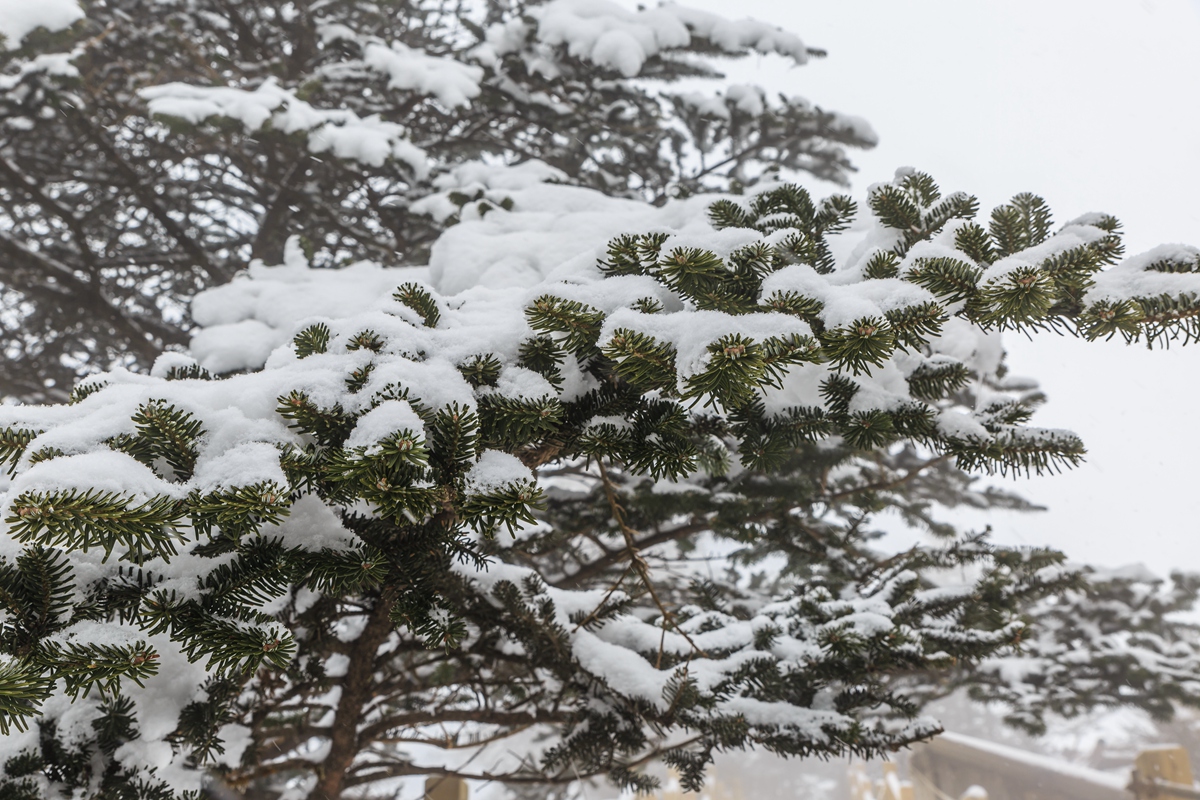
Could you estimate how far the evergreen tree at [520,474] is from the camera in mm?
1074

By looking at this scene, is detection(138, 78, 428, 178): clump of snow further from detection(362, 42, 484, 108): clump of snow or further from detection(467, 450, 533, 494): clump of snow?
detection(467, 450, 533, 494): clump of snow

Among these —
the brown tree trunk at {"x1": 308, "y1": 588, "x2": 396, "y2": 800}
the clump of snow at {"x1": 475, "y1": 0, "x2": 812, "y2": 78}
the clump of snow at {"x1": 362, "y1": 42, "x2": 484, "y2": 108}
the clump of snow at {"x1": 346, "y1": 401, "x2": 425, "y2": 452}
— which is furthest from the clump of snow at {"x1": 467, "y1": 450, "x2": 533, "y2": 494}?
the clump of snow at {"x1": 475, "y1": 0, "x2": 812, "y2": 78}

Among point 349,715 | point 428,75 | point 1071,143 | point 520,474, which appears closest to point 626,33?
point 428,75

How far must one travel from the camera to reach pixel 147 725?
1.57m

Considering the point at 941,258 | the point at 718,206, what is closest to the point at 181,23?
the point at 718,206

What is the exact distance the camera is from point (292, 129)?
374 centimetres

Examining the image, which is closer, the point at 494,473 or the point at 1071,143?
the point at 494,473

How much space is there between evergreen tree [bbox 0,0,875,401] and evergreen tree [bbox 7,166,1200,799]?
2.50m

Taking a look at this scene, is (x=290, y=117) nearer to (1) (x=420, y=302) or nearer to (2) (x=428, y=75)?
(2) (x=428, y=75)

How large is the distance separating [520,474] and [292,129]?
137 inches

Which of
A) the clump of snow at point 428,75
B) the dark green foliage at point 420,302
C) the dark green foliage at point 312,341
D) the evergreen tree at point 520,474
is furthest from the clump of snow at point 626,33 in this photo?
the dark green foliage at point 312,341

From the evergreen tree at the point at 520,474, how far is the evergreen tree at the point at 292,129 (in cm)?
250

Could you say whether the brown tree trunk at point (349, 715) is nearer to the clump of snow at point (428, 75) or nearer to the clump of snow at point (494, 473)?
the clump of snow at point (494, 473)

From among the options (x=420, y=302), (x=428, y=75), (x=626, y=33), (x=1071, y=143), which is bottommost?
(x=420, y=302)
